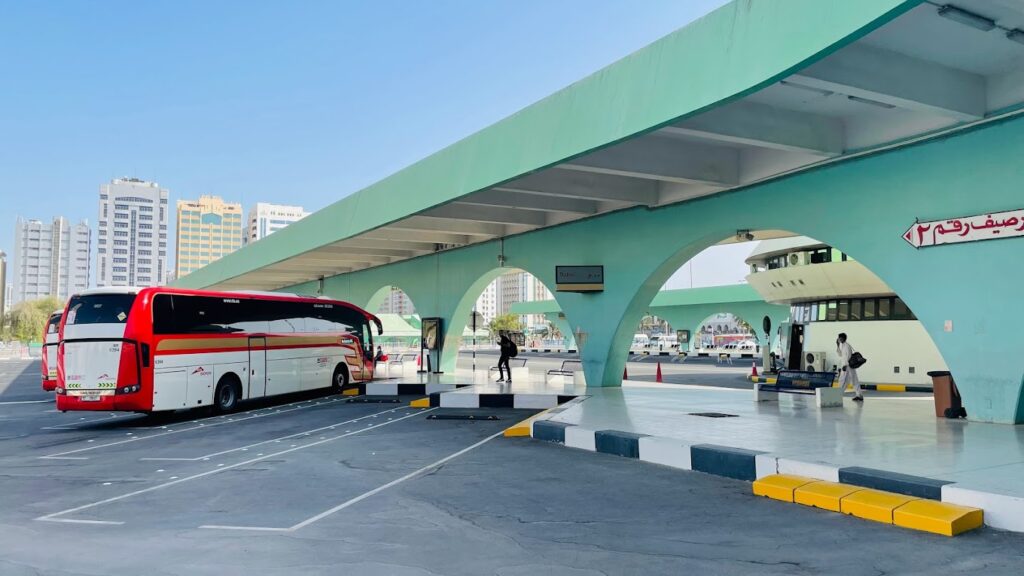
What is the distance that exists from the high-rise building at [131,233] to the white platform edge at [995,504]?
6563 inches

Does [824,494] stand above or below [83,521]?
above

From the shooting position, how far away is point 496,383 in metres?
19.4

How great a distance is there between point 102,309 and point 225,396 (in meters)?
3.42

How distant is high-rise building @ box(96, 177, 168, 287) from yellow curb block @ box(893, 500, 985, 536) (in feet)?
547

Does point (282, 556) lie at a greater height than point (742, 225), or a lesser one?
lesser

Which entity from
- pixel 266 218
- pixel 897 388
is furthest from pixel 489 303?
pixel 897 388

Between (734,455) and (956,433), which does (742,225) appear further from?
(734,455)

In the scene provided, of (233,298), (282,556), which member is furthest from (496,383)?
(282,556)

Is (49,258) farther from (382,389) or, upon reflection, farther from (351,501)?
(351,501)

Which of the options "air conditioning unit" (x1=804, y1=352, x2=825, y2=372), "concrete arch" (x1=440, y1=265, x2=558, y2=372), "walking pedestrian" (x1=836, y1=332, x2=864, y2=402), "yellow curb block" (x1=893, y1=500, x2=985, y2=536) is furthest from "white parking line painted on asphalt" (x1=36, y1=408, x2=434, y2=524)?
"air conditioning unit" (x1=804, y1=352, x2=825, y2=372)

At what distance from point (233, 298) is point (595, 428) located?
9.87 metres

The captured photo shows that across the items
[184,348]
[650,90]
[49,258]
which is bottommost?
[184,348]

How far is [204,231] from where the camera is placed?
494 feet

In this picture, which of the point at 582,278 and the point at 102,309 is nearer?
the point at 102,309
